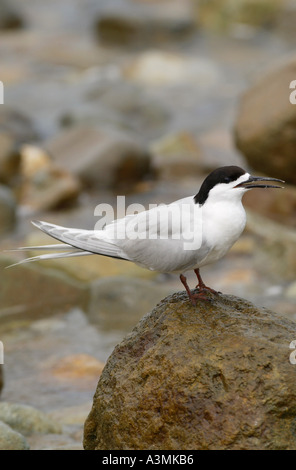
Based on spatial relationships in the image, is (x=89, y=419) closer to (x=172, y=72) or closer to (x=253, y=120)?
(x=253, y=120)

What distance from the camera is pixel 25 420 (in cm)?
655

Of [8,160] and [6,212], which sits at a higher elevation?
[8,160]

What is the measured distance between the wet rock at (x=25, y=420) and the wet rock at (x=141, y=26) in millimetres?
16366

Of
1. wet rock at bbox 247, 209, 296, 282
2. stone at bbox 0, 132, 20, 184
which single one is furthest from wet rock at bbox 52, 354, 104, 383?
stone at bbox 0, 132, 20, 184

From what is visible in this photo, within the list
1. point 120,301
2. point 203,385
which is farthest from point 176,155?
point 203,385

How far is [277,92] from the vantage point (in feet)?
37.6

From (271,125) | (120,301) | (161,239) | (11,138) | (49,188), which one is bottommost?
(120,301)

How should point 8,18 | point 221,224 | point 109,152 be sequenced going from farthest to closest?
point 8,18
point 109,152
point 221,224

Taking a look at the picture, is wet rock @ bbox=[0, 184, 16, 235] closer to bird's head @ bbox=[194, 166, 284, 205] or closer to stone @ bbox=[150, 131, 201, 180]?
stone @ bbox=[150, 131, 201, 180]

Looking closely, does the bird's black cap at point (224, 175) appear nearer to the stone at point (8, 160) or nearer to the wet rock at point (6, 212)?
the wet rock at point (6, 212)

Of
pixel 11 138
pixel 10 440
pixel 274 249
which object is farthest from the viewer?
pixel 11 138

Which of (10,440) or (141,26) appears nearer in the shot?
(10,440)

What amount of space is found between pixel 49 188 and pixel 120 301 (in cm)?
430

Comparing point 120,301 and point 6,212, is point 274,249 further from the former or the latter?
point 6,212
